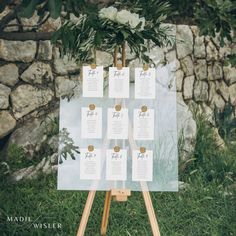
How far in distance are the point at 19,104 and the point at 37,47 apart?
0.42m

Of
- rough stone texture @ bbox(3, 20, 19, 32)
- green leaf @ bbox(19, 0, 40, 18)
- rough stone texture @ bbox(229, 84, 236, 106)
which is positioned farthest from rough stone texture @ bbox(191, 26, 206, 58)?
green leaf @ bbox(19, 0, 40, 18)

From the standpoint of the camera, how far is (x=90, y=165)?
4.83 meters

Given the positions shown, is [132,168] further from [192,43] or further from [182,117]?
[192,43]

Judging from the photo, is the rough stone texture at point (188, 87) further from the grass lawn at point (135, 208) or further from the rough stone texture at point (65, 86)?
the rough stone texture at point (65, 86)

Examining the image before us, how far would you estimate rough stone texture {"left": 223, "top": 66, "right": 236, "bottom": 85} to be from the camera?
20.1ft

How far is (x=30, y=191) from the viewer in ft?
18.5

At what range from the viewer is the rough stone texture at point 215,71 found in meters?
6.10

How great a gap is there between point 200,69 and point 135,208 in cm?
118

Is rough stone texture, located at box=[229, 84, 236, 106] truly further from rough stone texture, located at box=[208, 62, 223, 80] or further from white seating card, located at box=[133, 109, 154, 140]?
white seating card, located at box=[133, 109, 154, 140]

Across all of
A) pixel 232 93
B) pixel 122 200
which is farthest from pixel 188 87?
pixel 122 200

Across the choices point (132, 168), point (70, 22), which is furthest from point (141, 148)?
point (70, 22)

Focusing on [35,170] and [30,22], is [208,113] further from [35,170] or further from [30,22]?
[30,22]

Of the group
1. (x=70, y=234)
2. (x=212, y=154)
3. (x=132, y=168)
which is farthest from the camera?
(x=212, y=154)

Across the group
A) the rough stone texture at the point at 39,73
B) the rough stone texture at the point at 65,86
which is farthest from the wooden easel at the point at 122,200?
the rough stone texture at the point at 39,73
